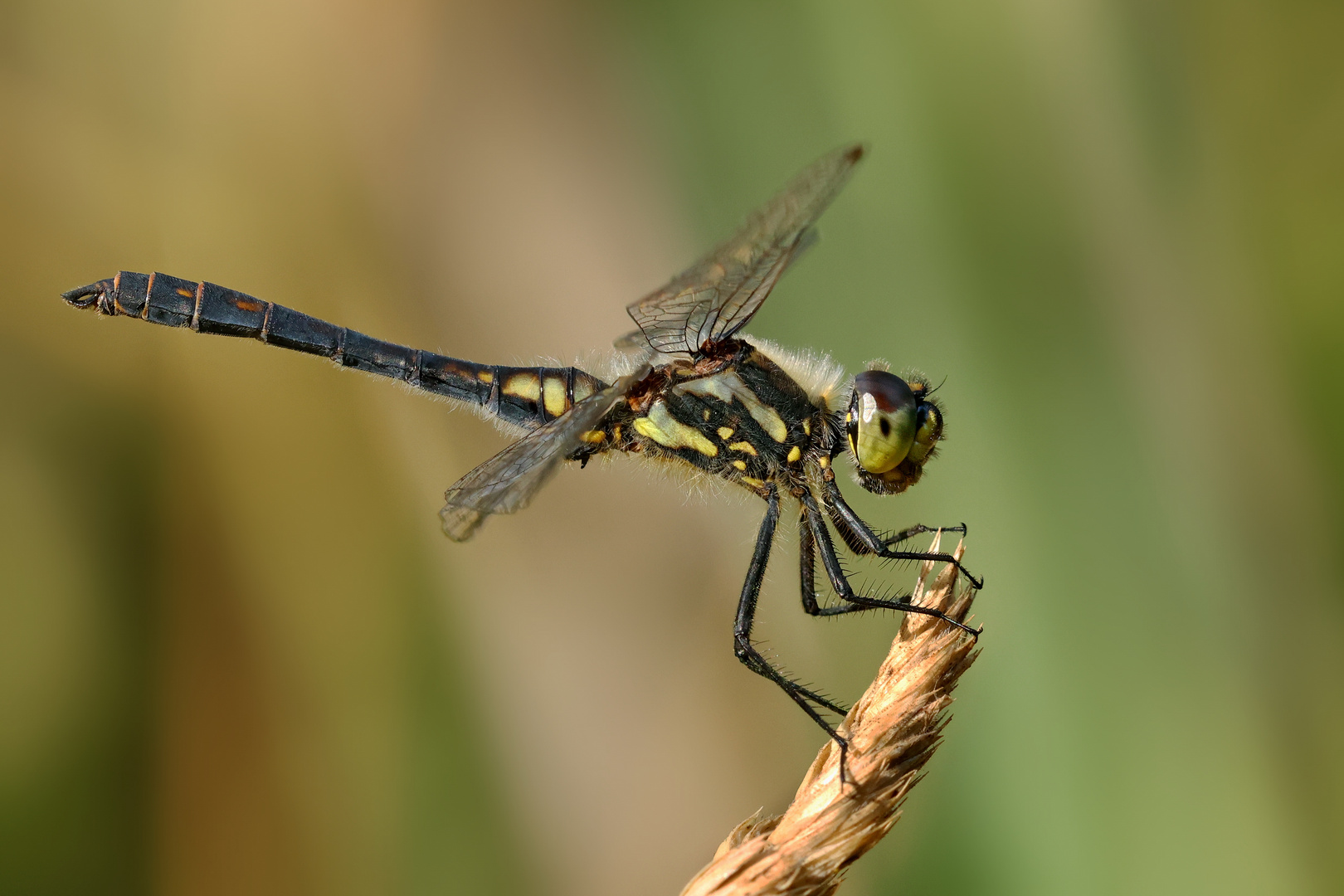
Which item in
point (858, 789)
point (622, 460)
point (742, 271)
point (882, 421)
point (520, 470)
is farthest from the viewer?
point (622, 460)

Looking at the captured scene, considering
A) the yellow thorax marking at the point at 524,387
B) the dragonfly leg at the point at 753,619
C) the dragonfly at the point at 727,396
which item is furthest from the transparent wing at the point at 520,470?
the dragonfly leg at the point at 753,619

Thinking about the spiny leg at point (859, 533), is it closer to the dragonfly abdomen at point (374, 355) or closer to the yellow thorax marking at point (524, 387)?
the dragonfly abdomen at point (374, 355)

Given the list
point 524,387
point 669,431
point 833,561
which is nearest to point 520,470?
point 669,431

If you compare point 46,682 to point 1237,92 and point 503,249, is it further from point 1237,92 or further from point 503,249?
point 1237,92

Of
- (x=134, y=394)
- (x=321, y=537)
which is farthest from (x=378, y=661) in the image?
(x=134, y=394)

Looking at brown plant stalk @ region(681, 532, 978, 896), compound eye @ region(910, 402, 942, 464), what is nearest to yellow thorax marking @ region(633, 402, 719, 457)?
compound eye @ region(910, 402, 942, 464)

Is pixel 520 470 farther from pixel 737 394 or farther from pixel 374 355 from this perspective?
pixel 374 355

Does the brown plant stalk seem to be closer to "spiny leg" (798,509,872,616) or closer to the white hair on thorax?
"spiny leg" (798,509,872,616)
